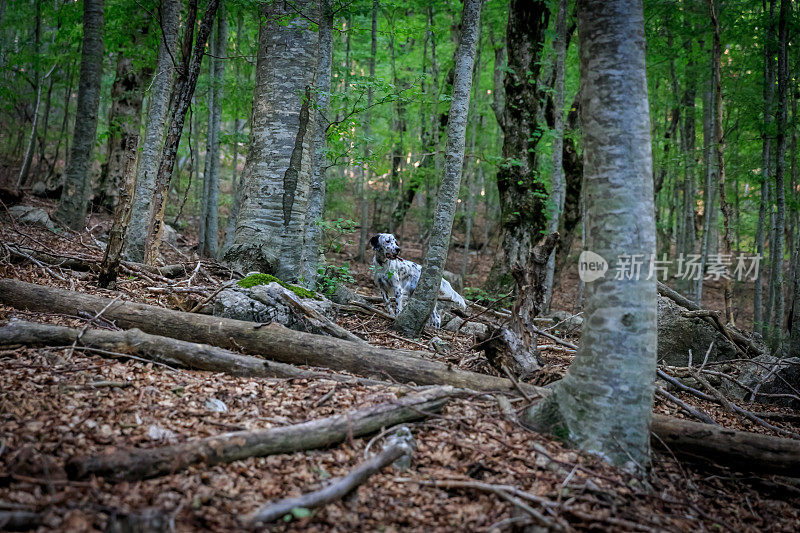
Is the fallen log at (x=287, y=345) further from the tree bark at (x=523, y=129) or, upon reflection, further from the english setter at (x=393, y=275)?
the tree bark at (x=523, y=129)

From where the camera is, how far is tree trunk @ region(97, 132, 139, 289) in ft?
18.7

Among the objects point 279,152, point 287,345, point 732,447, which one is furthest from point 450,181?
point 732,447

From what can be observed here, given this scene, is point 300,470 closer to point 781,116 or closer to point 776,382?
point 776,382

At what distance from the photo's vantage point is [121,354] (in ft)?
13.2

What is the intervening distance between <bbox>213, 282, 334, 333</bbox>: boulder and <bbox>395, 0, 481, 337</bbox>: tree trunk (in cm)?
177

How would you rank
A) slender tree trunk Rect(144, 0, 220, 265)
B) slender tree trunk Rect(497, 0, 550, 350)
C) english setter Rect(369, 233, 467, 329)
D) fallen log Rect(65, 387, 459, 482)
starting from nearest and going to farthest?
fallen log Rect(65, 387, 459, 482) → slender tree trunk Rect(144, 0, 220, 265) → english setter Rect(369, 233, 467, 329) → slender tree trunk Rect(497, 0, 550, 350)

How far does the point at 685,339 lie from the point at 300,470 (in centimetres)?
676

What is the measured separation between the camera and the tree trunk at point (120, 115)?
1183 centimetres

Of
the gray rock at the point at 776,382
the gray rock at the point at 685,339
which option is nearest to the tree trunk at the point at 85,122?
the gray rock at the point at 685,339

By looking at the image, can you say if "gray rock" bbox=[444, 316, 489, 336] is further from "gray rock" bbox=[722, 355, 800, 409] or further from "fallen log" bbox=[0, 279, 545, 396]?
"gray rock" bbox=[722, 355, 800, 409]

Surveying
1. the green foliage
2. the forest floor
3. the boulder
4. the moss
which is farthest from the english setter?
the forest floor

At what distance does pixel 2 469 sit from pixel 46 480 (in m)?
0.29

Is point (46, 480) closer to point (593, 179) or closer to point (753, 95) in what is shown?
point (593, 179)

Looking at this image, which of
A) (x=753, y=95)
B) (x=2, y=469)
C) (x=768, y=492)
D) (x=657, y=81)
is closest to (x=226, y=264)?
(x=2, y=469)
